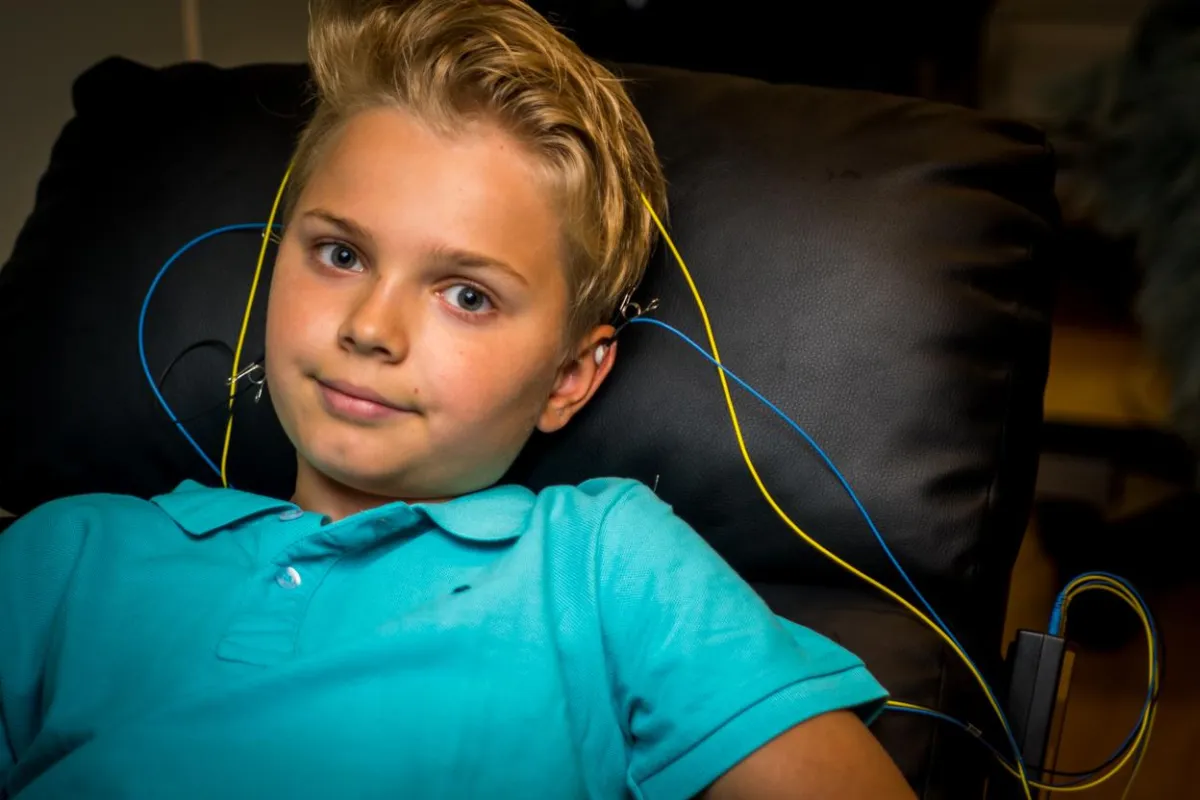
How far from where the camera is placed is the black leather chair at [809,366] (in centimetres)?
104

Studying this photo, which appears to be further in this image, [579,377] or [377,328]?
[579,377]

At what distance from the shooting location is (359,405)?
0.96m

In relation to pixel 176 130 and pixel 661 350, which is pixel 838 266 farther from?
pixel 176 130

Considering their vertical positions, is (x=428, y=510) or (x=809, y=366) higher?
(x=809, y=366)

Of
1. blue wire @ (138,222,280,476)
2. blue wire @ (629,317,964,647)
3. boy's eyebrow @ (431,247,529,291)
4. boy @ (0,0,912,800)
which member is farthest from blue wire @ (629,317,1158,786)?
blue wire @ (138,222,280,476)

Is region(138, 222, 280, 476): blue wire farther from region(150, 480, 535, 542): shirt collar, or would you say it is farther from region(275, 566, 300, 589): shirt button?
region(275, 566, 300, 589): shirt button

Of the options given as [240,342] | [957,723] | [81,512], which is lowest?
[957,723]

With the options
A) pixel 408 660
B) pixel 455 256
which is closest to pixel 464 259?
pixel 455 256

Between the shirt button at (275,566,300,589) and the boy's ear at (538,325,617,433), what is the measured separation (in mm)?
267

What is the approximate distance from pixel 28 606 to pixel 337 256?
42cm

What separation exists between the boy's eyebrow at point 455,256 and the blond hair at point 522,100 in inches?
3.1

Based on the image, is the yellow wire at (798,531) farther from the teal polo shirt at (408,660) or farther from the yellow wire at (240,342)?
the yellow wire at (240,342)

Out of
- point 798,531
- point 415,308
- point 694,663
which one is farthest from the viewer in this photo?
point 798,531

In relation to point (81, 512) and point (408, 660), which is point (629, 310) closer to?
point (408, 660)
